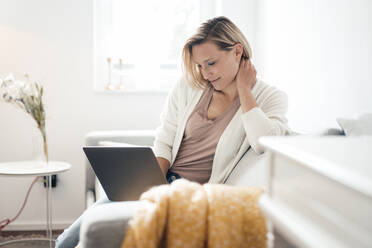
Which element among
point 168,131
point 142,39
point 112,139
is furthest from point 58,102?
point 168,131

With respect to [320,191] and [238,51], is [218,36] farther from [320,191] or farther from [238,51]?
[320,191]

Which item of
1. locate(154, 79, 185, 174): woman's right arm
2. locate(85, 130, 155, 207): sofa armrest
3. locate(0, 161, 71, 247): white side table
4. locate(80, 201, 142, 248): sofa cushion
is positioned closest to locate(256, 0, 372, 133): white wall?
locate(154, 79, 185, 174): woman's right arm

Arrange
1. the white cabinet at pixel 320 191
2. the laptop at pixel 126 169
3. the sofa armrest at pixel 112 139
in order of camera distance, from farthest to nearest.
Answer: the sofa armrest at pixel 112 139 → the laptop at pixel 126 169 → the white cabinet at pixel 320 191

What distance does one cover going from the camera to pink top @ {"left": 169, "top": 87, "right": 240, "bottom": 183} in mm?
1529

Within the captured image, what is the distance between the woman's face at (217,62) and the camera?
5.08ft

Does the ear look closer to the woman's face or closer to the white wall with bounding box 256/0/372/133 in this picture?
the woman's face

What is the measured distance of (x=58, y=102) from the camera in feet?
8.23

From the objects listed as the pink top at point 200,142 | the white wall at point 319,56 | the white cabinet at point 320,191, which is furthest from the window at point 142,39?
the white cabinet at point 320,191

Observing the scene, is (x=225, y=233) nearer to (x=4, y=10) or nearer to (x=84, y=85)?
(x=84, y=85)

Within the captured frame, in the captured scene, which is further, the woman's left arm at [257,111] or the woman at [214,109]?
the woman at [214,109]

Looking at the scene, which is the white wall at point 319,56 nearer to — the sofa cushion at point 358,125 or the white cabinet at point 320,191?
the sofa cushion at point 358,125

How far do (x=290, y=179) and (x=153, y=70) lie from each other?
2.24 metres

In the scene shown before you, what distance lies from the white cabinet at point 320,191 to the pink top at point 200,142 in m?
0.83

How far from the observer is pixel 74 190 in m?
2.60
